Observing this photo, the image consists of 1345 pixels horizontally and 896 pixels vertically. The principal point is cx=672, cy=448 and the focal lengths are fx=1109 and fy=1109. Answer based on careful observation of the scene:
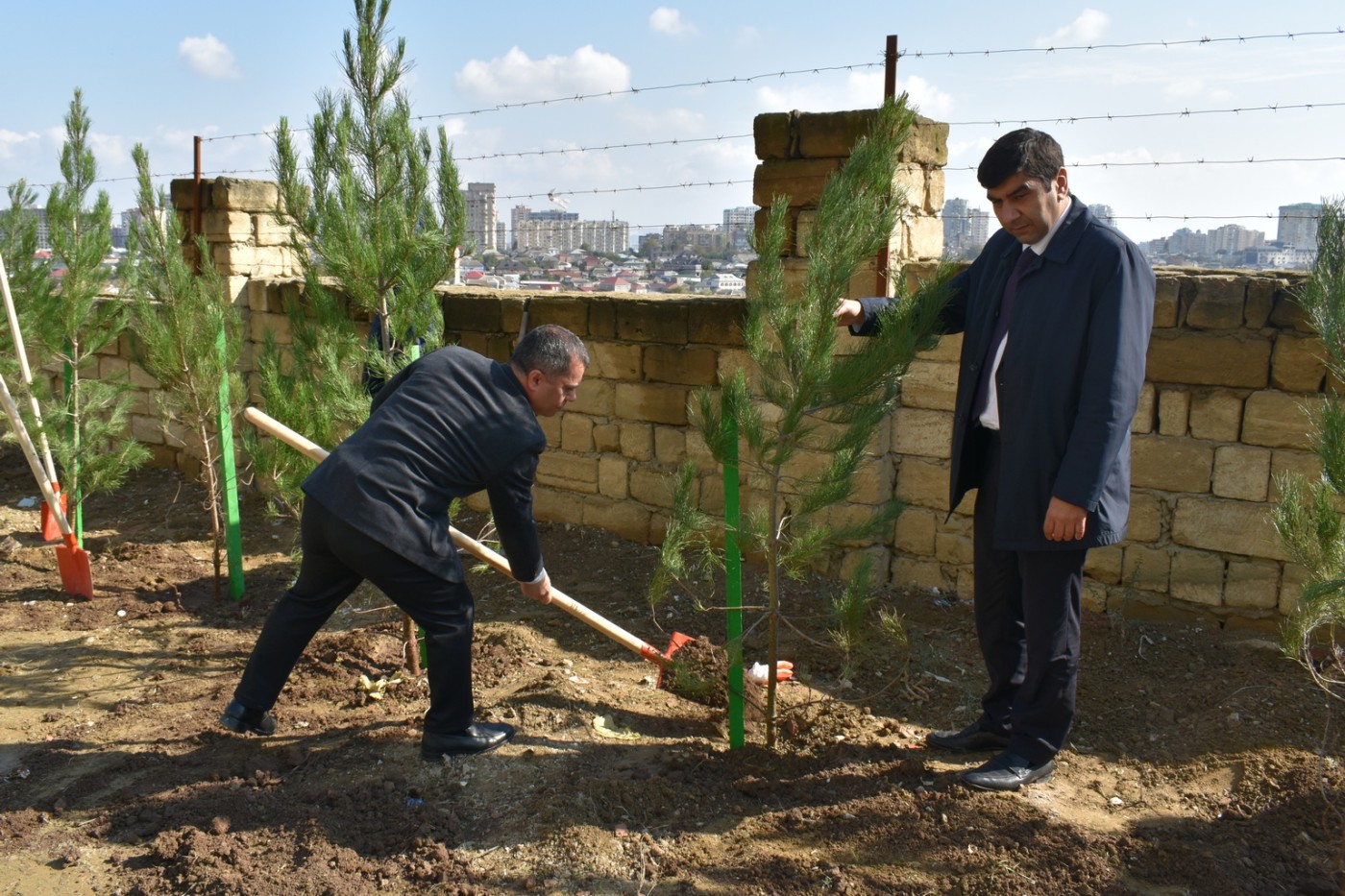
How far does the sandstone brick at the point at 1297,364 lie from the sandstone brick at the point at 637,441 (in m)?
3.24

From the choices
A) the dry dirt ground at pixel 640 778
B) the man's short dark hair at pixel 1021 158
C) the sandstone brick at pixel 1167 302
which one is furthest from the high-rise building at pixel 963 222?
the man's short dark hair at pixel 1021 158

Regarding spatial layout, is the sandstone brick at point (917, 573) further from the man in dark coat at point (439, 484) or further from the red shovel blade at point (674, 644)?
the man in dark coat at point (439, 484)

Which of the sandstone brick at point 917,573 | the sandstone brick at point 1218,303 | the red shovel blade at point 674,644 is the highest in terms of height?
the sandstone brick at point 1218,303

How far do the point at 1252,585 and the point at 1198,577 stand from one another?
22 centimetres

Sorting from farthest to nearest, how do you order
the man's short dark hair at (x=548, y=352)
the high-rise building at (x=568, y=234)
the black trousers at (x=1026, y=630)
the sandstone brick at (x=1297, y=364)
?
the high-rise building at (x=568, y=234), the sandstone brick at (x=1297, y=364), the man's short dark hair at (x=548, y=352), the black trousers at (x=1026, y=630)

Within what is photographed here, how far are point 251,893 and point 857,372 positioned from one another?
2.45m

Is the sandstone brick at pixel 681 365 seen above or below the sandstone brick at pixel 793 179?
below

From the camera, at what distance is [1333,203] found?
128 inches

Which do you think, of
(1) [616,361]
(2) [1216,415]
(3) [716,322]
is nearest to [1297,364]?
(2) [1216,415]

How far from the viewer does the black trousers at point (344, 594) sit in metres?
3.79

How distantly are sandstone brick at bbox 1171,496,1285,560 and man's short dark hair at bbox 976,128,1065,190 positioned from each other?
87.3 inches

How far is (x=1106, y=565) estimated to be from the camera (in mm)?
5234

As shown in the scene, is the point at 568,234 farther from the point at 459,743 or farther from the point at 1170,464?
the point at 459,743

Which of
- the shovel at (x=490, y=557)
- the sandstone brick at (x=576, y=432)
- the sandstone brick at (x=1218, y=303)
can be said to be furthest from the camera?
the sandstone brick at (x=576, y=432)
